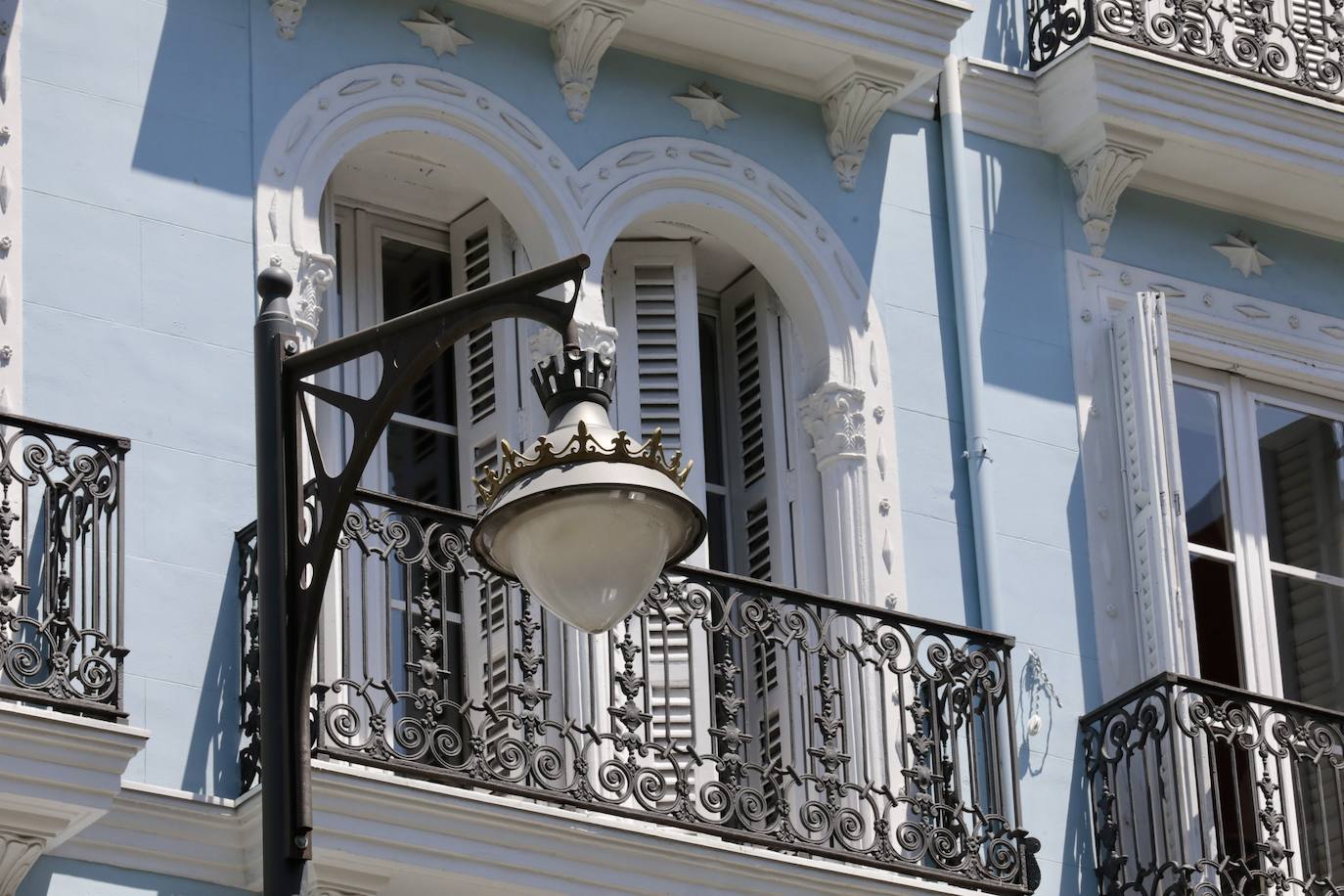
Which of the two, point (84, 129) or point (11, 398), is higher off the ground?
point (84, 129)

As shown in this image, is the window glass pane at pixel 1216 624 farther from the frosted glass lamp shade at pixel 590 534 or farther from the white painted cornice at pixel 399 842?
the frosted glass lamp shade at pixel 590 534

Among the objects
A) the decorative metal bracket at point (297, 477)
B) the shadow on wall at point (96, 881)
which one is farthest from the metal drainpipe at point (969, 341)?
the decorative metal bracket at point (297, 477)

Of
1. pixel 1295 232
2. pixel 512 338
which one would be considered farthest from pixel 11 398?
pixel 1295 232

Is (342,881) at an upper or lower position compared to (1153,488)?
lower

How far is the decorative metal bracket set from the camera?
7238 millimetres

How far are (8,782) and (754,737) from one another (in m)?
2.72

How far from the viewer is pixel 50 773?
9.59 m

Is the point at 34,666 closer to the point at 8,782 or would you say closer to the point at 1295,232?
the point at 8,782

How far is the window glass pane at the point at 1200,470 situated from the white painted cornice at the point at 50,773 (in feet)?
17.0

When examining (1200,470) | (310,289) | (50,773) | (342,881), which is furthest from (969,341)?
(50,773)

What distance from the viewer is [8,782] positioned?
9562mm

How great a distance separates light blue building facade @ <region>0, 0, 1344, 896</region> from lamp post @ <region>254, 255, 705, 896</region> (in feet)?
7.96

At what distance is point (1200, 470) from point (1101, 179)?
1269 millimetres

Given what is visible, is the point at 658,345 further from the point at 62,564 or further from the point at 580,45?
the point at 62,564
